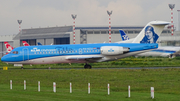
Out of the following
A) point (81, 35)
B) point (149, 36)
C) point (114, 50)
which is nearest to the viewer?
point (114, 50)

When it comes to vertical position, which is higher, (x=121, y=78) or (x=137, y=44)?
(x=137, y=44)

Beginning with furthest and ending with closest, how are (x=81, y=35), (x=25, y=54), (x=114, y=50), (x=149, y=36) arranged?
(x=81, y=35) → (x=149, y=36) → (x=25, y=54) → (x=114, y=50)

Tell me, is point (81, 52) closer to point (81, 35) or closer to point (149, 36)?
point (149, 36)

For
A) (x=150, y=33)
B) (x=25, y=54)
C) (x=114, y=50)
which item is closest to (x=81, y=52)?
(x=114, y=50)

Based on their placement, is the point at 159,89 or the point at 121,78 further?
the point at 121,78

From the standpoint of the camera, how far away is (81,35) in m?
109

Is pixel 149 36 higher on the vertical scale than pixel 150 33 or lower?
lower

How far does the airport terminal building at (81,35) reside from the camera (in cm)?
10504

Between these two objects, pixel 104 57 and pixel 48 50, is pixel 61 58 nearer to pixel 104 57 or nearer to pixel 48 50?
pixel 48 50

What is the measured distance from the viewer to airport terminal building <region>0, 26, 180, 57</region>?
105 m

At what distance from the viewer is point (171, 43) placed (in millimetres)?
100562

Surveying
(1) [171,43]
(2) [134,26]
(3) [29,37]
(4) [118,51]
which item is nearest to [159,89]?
(4) [118,51]

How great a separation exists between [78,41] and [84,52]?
57.5 meters

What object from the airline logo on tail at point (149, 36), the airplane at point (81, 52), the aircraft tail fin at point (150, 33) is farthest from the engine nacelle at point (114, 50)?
the airline logo on tail at point (149, 36)
